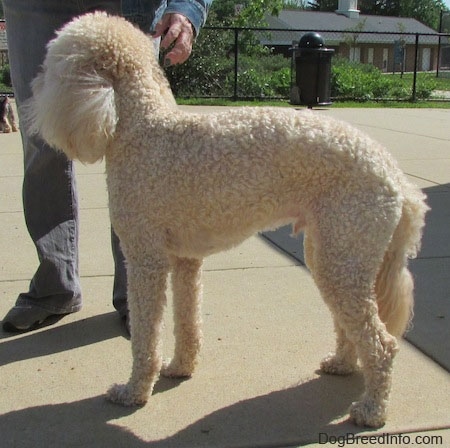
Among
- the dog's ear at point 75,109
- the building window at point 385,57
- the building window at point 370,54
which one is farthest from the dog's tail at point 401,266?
the building window at point 385,57

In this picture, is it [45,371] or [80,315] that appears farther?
[80,315]

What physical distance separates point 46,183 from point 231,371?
1395 millimetres

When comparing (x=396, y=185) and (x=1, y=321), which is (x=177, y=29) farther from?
(x=1, y=321)

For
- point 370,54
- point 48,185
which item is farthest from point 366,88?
point 370,54

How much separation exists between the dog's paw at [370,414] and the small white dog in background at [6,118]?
27.7 ft

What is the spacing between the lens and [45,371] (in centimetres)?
305

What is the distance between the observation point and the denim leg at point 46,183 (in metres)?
3.29

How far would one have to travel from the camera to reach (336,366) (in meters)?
3.00

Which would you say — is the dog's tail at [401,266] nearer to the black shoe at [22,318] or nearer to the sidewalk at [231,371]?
the sidewalk at [231,371]

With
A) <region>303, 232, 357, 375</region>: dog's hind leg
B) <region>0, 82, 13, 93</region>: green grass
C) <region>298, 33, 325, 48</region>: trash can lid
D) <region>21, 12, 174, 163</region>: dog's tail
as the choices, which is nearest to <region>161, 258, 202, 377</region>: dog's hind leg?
<region>303, 232, 357, 375</region>: dog's hind leg

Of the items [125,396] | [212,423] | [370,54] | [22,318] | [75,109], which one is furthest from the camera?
[370,54]

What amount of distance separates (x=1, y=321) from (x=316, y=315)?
5.64ft

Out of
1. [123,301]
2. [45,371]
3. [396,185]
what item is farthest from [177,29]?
[45,371]

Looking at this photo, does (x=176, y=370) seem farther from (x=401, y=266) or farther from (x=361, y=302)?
(x=401, y=266)
